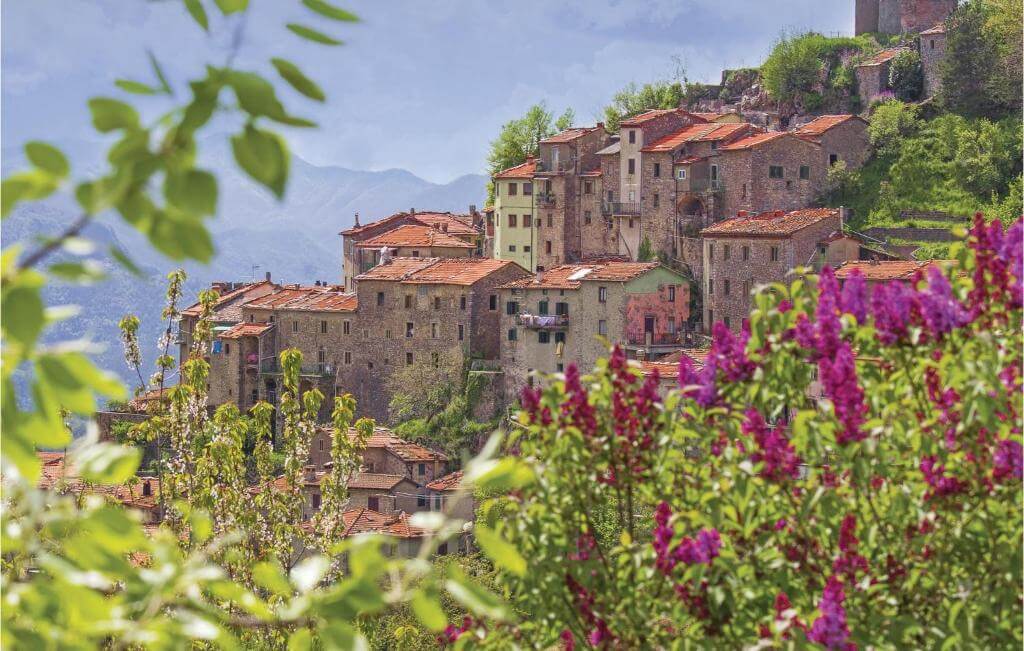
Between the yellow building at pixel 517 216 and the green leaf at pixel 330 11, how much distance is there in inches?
2275

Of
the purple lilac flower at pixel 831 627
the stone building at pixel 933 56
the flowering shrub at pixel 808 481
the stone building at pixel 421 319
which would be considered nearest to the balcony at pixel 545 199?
the stone building at pixel 421 319

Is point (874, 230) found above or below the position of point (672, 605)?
above

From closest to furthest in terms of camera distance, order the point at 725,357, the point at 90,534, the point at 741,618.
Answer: the point at 90,534
the point at 741,618
the point at 725,357

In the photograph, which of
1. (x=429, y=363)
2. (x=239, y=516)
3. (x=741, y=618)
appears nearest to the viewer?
(x=741, y=618)

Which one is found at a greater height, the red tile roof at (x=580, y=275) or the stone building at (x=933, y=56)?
the stone building at (x=933, y=56)

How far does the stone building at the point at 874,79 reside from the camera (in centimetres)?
6222

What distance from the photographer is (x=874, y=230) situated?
52.5 m

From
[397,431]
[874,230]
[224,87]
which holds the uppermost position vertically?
[874,230]

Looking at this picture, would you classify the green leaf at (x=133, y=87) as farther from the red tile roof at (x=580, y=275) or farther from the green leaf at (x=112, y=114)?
the red tile roof at (x=580, y=275)

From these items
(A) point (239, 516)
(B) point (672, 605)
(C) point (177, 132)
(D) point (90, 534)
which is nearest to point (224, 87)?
(C) point (177, 132)

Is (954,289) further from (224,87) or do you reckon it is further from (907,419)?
(224,87)

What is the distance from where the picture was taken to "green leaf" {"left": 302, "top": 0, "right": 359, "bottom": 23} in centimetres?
302

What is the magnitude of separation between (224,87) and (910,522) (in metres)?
4.22

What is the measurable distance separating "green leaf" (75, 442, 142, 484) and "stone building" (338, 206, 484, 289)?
60.0 meters
